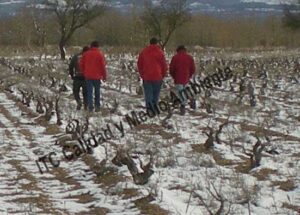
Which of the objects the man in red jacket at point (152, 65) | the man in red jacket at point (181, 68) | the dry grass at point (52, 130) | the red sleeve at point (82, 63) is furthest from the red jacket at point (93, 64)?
the dry grass at point (52, 130)

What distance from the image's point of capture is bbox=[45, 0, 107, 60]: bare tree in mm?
44062

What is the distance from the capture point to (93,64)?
1477 centimetres

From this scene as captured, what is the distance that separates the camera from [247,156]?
29.3 feet

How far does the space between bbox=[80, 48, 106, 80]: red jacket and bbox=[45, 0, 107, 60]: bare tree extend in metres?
29.2

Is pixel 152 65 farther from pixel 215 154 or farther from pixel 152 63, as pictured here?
pixel 215 154

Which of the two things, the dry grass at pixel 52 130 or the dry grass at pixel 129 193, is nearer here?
the dry grass at pixel 129 193

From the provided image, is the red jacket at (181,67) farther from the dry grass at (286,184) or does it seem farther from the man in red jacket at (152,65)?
the dry grass at (286,184)

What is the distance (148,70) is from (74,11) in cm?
3184

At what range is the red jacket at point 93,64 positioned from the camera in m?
14.8

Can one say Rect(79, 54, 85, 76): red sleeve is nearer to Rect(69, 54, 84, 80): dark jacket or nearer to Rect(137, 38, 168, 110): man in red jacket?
Rect(69, 54, 84, 80): dark jacket

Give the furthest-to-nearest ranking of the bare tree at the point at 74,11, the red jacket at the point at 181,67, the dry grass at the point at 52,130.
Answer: the bare tree at the point at 74,11, the red jacket at the point at 181,67, the dry grass at the point at 52,130

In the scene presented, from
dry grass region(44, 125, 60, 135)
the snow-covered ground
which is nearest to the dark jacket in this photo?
the snow-covered ground

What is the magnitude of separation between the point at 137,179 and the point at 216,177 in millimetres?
984

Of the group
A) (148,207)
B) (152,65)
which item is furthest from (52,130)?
(148,207)
